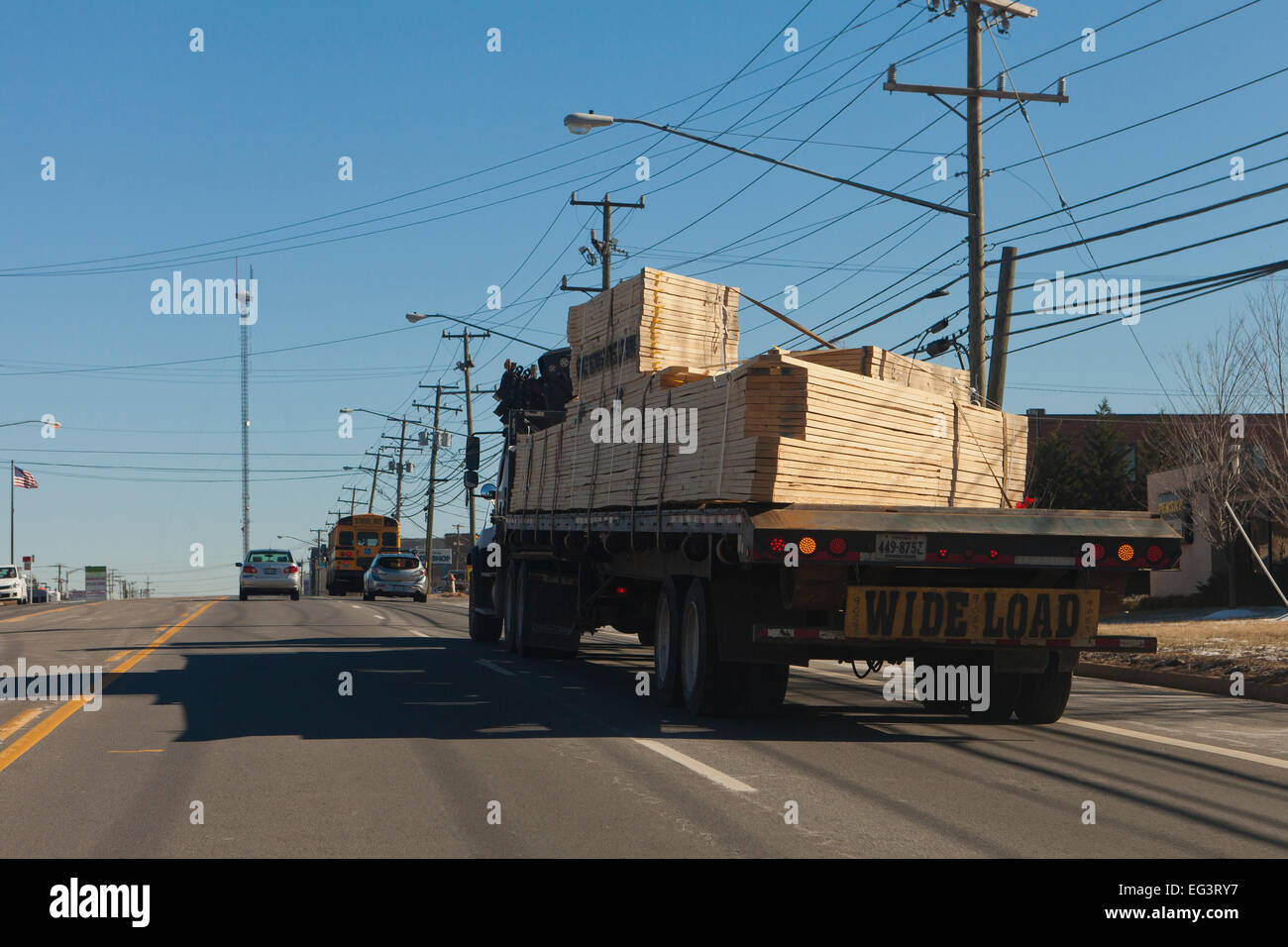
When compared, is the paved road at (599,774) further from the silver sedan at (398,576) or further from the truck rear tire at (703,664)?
the silver sedan at (398,576)

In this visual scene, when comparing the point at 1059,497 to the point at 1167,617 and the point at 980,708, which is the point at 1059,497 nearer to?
the point at 1167,617

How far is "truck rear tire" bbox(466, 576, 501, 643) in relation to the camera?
70.9 ft

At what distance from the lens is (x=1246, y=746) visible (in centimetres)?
1027

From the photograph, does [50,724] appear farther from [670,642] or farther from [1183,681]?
[1183,681]

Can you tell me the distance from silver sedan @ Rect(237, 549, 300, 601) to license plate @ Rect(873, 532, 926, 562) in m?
37.1

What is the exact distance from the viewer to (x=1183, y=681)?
50.9 ft

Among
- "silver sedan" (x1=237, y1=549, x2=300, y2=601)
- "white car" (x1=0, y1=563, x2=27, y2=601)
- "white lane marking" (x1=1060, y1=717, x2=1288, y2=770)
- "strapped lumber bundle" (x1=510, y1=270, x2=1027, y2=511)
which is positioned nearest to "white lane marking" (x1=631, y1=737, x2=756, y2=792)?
"strapped lumber bundle" (x1=510, y1=270, x2=1027, y2=511)

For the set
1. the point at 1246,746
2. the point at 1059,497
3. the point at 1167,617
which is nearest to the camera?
the point at 1246,746

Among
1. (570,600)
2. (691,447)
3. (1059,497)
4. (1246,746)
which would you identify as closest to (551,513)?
(570,600)

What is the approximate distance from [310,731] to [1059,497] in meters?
44.4

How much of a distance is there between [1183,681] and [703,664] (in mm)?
7273

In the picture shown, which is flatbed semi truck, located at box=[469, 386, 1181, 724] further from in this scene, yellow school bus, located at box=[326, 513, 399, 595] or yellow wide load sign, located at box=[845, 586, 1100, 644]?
yellow school bus, located at box=[326, 513, 399, 595]
